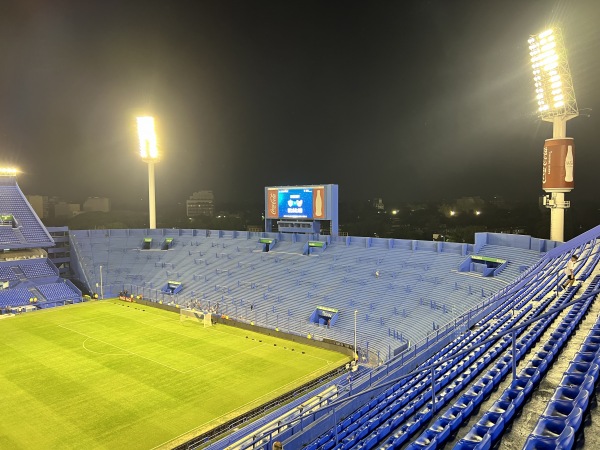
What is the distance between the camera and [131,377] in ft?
80.1

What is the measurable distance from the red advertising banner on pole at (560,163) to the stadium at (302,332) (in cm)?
13

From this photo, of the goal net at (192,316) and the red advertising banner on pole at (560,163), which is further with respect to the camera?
the goal net at (192,316)

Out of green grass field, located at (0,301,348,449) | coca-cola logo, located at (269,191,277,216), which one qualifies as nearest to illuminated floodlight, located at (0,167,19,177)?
green grass field, located at (0,301,348,449)

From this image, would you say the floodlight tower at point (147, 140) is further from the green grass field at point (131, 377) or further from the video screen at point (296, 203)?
the green grass field at point (131, 377)

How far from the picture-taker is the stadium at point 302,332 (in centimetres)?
880

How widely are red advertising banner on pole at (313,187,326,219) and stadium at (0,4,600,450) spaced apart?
0.22 metres

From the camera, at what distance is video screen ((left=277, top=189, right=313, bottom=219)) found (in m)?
39.4

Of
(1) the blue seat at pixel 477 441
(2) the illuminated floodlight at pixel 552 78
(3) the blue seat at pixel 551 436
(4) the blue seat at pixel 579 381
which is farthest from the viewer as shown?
(2) the illuminated floodlight at pixel 552 78

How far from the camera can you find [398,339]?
2712 centimetres

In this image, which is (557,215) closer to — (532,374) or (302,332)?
(302,332)

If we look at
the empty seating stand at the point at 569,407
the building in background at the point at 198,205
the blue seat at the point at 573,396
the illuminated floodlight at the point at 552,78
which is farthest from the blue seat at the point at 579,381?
the building in background at the point at 198,205

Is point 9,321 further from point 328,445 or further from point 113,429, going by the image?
point 328,445

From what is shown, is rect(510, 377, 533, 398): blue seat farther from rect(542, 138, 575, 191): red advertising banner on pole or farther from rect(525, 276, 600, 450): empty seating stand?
rect(542, 138, 575, 191): red advertising banner on pole

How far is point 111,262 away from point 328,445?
1837 inches
